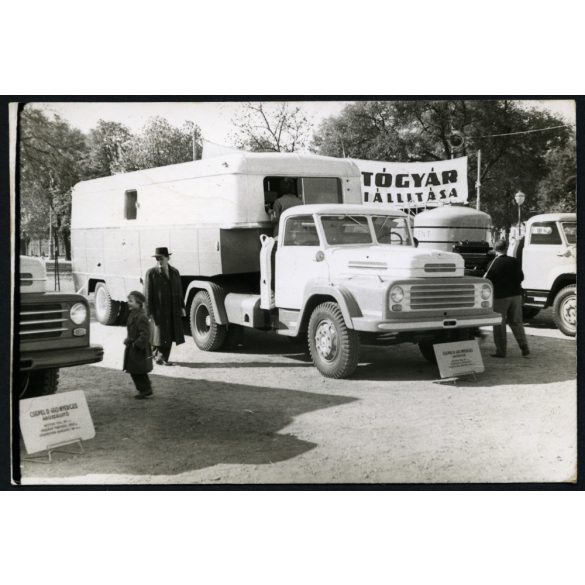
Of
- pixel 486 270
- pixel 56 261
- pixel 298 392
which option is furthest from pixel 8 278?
pixel 486 270

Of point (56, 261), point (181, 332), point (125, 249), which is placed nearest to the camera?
point (56, 261)

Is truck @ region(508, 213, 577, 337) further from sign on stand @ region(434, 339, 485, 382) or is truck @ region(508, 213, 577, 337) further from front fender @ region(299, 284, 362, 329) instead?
front fender @ region(299, 284, 362, 329)

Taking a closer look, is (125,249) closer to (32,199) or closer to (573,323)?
(32,199)

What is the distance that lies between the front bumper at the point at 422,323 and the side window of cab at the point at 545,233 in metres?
0.91

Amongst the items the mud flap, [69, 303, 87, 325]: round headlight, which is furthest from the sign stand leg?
the mud flap

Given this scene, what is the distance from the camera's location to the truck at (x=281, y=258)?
7129mm

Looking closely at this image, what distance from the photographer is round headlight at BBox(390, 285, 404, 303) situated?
279 inches

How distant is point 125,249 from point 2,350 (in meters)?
2.17

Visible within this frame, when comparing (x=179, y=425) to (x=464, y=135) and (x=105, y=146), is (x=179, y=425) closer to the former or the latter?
(x=105, y=146)

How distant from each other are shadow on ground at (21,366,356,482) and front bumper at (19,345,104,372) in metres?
0.37

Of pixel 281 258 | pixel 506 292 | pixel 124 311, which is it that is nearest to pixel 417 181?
pixel 506 292

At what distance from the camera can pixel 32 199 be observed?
601 cm

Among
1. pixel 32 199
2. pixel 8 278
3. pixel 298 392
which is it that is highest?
pixel 32 199

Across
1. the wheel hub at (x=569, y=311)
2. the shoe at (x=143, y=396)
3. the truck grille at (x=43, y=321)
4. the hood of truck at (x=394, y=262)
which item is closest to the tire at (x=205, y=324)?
the hood of truck at (x=394, y=262)
